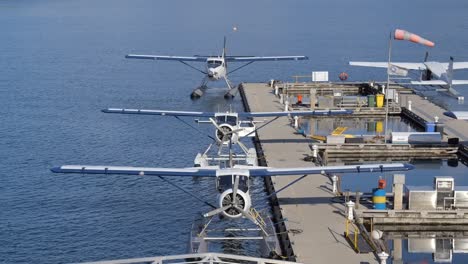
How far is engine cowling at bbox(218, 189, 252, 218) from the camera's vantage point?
25094 mm

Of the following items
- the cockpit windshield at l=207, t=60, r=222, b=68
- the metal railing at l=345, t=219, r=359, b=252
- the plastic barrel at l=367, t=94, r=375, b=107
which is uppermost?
the cockpit windshield at l=207, t=60, r=222, b=68

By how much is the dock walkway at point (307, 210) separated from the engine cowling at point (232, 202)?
202 cm

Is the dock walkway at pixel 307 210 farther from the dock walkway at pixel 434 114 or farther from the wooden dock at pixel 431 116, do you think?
the dock walkway at pixel 434 114

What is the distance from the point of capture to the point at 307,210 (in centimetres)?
2925

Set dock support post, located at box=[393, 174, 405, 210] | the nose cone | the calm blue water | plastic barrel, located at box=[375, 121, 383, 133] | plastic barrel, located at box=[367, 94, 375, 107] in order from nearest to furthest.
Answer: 1. dock support post, located at box=[393, 174, 405, 210]
2. the calm blue water
3. plastic barrel, located at box=[375, 121, 383, 133]
4. plastic barrel, located at box=[367, 94, 375, 107]
5. the nose cone

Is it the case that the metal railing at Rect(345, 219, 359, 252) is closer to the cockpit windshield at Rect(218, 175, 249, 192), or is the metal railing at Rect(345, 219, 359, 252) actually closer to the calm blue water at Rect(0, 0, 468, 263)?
the cockpit windshield at Rect(218, 175, 249, 192)

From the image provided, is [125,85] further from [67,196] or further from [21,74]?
[67,196]

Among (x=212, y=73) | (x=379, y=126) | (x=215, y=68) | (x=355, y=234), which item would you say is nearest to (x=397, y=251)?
(x=355, y=234)

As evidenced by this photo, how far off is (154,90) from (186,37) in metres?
44.9

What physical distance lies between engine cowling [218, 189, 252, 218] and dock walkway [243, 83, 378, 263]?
2.02 metres

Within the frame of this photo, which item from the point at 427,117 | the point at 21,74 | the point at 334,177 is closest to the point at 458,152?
the point at 427,117

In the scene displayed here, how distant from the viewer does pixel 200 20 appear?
462 ft

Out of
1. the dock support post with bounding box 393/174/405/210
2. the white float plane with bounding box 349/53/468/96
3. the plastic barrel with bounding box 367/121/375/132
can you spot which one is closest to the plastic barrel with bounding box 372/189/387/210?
the dock support post with bounding box 393/174/405/210

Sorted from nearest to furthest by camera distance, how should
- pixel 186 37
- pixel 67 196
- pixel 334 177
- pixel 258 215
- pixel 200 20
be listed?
pixel 258 215 → pixel 334 177 → pixel 67 196 → pixel 186 37 → pixel 200 20
